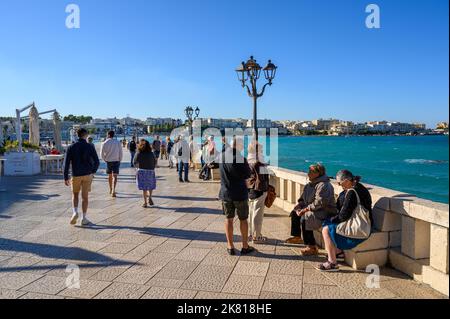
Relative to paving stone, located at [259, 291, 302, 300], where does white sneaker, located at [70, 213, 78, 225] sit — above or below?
above

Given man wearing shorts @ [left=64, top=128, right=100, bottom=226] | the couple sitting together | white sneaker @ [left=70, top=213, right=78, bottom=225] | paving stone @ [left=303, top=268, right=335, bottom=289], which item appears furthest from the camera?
white sneaker @ [left=70, top=213, right=78, bottom=225]

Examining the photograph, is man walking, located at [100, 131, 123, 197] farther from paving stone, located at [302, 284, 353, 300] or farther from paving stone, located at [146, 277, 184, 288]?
paving stone, located at [302, 284, 353, 300]

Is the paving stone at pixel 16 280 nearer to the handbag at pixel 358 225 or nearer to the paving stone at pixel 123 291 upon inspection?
the paving stone at pixel 123 291

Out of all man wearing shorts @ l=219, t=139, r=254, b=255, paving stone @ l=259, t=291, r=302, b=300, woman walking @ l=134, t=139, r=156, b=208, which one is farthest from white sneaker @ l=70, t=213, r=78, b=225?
paving stone @ l=259, t=291, r=302, b=300

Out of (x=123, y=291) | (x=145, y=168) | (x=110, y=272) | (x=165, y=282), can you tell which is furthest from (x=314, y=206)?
(x=145, y=168)

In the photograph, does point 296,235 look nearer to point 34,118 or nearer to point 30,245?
point 30,245

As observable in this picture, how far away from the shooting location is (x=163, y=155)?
25.9 metres

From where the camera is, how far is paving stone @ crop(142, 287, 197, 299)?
142 inches

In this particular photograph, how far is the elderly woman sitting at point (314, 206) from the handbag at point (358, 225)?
1.60ft

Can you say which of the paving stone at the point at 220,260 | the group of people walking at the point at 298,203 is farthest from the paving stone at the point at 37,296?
the group of people walking at the point at 298,203

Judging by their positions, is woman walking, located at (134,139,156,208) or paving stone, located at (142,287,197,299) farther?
woman walking, located at (134,139,156,208)

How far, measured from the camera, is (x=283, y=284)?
391 centimetres

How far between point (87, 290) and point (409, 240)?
3463 millimetres

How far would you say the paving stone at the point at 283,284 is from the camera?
12.3 feet
